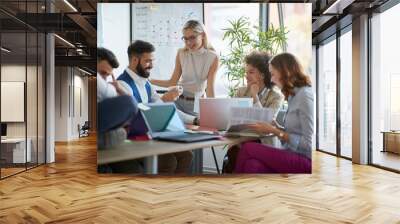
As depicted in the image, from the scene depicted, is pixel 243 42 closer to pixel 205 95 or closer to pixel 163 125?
pixel 205 95

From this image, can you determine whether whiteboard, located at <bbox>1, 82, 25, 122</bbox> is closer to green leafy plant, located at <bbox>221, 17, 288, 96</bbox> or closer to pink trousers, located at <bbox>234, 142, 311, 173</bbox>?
green leafy plant, located at <bbox>221, 17, 288, 96</bbox>

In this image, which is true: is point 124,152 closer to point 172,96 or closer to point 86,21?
point 172,96

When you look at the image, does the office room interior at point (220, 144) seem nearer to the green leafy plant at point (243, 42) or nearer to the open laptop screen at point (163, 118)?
the green leafy plant at point (243, 42)

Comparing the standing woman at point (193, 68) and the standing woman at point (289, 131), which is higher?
the standing woman at point (193, 68)

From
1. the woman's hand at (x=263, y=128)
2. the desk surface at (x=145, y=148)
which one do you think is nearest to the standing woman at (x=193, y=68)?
the desk surface at (x=145, y=148)

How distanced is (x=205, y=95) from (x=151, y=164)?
4.41 feet

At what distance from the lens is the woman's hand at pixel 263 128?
596cm

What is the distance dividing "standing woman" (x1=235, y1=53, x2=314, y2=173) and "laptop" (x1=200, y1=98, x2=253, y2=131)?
42 cm

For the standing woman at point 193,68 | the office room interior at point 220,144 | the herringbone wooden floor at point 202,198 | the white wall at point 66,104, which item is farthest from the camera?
the white wall at point 66,104

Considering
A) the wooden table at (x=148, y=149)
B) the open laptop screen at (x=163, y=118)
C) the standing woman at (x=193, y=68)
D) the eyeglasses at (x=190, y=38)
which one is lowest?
the wooden table at (x=148, y=149)

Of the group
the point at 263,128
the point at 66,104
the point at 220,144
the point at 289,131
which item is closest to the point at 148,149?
Answer: the point at 220,144

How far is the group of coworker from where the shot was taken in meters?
5.93

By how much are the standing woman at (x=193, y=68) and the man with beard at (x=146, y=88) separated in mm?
131

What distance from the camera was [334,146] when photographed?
1000cm
